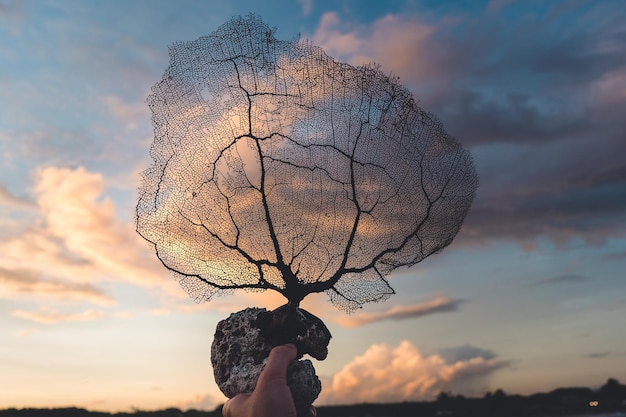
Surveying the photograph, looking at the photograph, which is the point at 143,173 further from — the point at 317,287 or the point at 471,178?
the point at 471,178

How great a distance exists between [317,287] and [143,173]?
308 centimetres

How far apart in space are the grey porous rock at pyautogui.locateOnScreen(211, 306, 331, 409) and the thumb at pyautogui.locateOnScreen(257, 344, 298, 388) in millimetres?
221

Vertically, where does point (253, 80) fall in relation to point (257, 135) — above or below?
above

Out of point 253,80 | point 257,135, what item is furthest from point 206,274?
point 253,80

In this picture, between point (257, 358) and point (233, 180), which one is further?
point (233, 180)

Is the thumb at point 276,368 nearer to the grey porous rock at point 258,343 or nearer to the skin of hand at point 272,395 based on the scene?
the skin of hand at point 272,395

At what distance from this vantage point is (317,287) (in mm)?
8539

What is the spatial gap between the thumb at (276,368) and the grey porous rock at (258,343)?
221 millimetres

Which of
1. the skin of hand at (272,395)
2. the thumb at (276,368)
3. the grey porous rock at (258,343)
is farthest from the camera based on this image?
the grey porous rock at (258,343)

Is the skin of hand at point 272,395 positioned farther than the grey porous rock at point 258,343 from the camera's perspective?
No

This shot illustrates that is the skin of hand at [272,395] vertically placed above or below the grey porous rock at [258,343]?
below

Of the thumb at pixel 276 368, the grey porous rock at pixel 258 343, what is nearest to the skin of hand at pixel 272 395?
the thumb at pixel 276 368

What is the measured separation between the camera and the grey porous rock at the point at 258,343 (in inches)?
287

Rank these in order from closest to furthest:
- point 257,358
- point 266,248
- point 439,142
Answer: point 257,358 < point 266,248 < point 439,142
